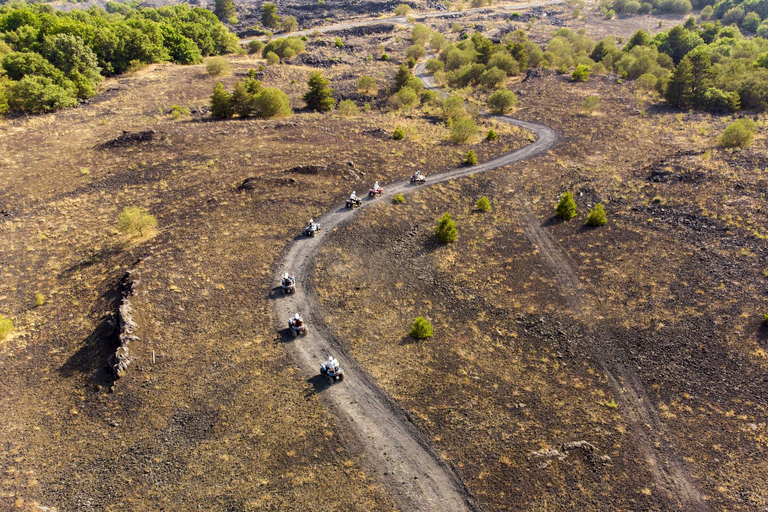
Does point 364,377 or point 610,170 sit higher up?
point 610,170

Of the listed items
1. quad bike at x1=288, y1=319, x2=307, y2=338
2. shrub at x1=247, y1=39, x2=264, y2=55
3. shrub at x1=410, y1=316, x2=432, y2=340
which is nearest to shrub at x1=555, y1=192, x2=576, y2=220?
shrub at x1=410, y1=316, x2=432, y2=340

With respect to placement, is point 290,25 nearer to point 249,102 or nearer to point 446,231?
point 249,102

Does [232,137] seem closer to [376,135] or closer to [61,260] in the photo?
[376,135]

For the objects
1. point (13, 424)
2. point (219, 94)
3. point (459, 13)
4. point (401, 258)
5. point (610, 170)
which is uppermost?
point (459, 13)

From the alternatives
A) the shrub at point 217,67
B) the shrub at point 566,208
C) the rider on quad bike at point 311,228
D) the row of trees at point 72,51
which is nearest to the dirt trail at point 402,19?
the row of trees at point 72,51

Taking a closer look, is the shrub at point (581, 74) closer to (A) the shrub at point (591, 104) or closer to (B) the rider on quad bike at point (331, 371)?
(A) the shrub at point (591, 104)

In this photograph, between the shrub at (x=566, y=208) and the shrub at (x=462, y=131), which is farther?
the shrub at (x=462, y=131)

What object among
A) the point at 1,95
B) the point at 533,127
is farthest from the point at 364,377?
the point at 1,95
